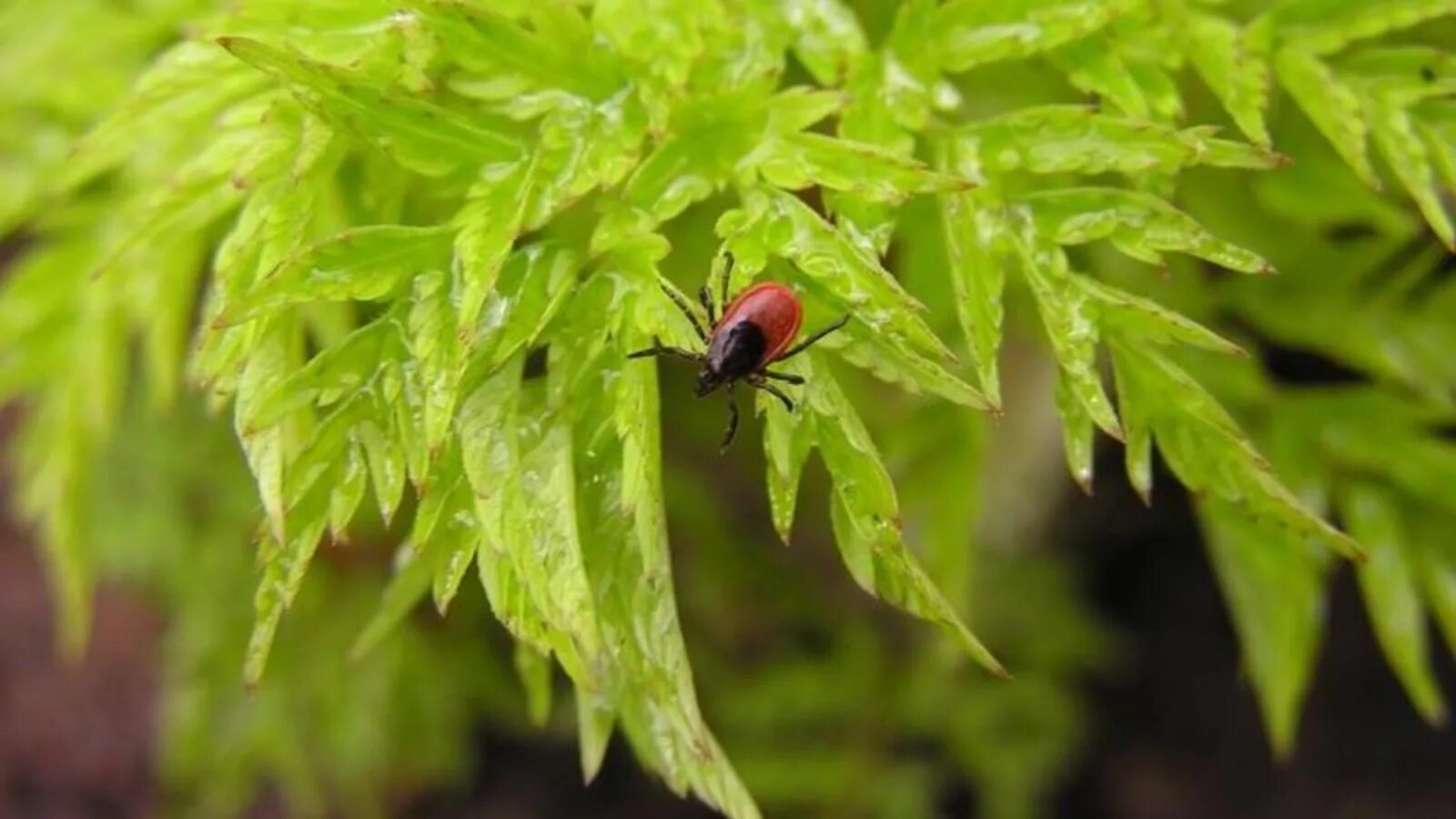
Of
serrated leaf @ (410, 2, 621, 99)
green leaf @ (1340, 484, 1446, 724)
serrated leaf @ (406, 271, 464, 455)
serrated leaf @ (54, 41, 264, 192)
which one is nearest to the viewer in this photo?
serrated leaf @ (406, 271, 464, 455)

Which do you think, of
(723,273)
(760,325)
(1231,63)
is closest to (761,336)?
(760,325)

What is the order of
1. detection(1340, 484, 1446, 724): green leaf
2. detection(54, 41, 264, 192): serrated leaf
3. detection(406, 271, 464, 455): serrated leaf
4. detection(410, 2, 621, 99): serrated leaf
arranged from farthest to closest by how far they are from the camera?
detection(1340, 484, 1446, 724): green leaf → detection(54, 41, 264, 192): serrated leaf → detection(410, 2, 621, 99): serrated leaf → detection(406, 271, 464, 455): serrated leaf

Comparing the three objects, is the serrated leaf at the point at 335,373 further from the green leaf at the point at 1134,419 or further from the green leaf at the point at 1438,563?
the green leaf at the point at 1438,563

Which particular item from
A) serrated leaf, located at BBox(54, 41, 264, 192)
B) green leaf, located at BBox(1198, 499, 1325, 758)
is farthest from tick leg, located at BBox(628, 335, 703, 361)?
green leaf, located at BBox(1198, 499, 1325, 758)

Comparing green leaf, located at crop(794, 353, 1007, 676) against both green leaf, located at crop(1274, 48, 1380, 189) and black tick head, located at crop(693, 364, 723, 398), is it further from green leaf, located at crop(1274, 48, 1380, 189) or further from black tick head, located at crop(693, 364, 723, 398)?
green leaf, located at crop(1274, 48, 1380, 189)

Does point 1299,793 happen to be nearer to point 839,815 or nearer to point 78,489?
point 839,815

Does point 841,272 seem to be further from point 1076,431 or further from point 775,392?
point 1076,431

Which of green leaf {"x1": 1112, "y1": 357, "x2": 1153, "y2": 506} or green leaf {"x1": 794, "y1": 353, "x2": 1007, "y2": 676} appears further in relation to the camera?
green leaf {"x1": 1112, "y1": 357, "x2": 1153, "y2": 506}

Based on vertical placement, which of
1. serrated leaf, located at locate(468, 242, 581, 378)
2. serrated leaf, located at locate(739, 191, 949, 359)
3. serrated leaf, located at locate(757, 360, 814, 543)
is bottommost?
A: serrated leaf, located at locate(757, 360, 814, 543)
